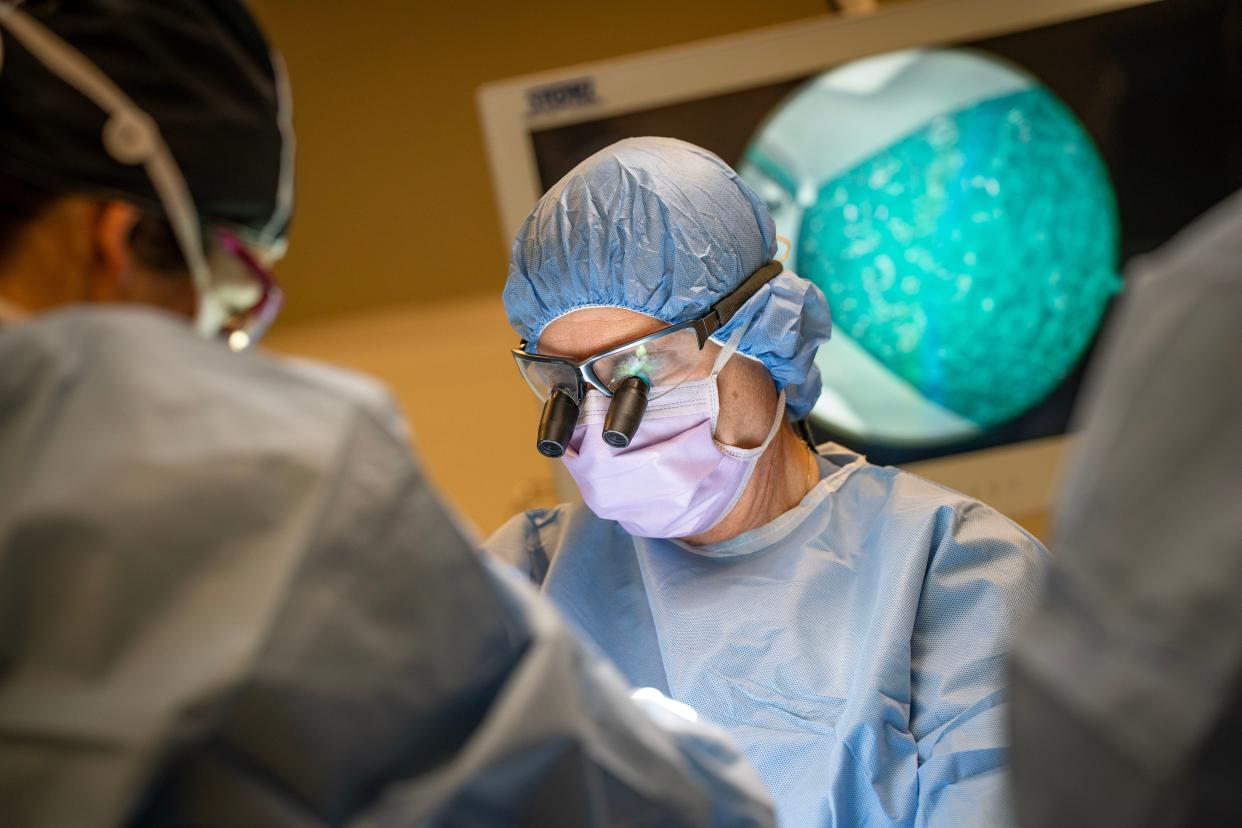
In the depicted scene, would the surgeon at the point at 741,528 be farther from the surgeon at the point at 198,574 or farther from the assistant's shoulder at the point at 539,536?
A: the surgeon at the point at 198,574

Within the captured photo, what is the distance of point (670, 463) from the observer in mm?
1507

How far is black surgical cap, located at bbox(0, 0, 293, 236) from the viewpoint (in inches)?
33.8

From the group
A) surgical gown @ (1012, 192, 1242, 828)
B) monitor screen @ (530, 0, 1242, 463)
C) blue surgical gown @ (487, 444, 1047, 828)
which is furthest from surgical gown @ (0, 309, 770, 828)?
monitor screen @ (530, 0, 1242, 463)

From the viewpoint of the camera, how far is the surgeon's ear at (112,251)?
2.91 feet

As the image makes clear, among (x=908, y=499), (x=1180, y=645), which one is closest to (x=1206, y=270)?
(x=1180, y=645)

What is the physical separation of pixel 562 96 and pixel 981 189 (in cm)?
89

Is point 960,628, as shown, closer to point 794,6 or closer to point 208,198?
point 208,198

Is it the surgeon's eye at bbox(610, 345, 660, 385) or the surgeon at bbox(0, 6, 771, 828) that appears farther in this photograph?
the surgeon's eye at bbox(610, 345, 660, 385)

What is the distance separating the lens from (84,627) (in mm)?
660

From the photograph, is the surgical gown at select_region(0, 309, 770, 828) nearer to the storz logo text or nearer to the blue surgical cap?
the blue surgical cap

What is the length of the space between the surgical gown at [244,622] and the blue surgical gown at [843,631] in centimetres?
61

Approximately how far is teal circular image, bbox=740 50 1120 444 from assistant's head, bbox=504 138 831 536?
0.72 m

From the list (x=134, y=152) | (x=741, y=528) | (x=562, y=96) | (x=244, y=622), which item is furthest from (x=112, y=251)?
(x=562, y=96)

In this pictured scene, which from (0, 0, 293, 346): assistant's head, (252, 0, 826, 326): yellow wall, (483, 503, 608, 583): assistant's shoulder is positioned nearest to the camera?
(0, 0, 293, 346): assistant's head
